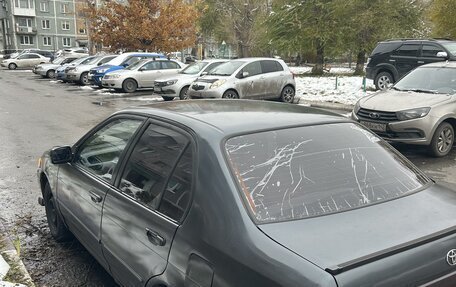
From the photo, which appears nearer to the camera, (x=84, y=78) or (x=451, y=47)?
(x=451, y=47)

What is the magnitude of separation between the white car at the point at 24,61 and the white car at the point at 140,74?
24.1m

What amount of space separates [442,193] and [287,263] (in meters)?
1.37

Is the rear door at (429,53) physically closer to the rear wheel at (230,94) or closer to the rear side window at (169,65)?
the rear wheel at (230,94)

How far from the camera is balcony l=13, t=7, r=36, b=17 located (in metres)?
74.0

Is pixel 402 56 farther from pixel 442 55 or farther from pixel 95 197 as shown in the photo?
pixel 95 197

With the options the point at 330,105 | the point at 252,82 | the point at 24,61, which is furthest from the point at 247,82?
the point at 24,61

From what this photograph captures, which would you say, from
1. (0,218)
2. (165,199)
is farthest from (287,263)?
(0,218)

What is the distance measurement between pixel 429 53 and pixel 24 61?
123 ft

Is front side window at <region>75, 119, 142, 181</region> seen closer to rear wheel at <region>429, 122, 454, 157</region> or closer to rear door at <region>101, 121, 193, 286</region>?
rear door at <region>101, 121, 193, 286</region>

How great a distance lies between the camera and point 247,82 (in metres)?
14.8

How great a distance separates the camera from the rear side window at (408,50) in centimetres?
1590

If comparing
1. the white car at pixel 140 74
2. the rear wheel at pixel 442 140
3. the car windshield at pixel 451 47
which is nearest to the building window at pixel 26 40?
the white car at pixel 140 74

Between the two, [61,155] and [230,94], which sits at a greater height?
[61,155]

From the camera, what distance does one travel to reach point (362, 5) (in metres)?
25.3
